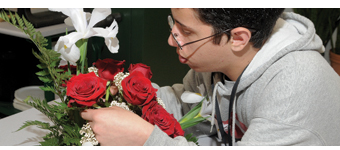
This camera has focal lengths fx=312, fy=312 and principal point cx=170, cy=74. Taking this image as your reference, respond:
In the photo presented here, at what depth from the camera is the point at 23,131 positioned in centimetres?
100

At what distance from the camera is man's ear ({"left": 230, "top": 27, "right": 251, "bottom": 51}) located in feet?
2.99

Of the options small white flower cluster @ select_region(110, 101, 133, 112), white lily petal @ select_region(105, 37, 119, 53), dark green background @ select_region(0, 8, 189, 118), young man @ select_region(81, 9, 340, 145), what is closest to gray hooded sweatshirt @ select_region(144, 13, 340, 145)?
young man @ select_region(81, 9, 340, 145)

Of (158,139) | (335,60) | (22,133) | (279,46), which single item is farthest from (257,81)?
→ (335,60)

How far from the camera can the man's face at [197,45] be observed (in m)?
0.92

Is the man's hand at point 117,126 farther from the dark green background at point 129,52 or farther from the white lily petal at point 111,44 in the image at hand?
the dark green background at point 129,52

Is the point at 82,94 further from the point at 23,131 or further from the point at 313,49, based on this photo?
the point at 313,49

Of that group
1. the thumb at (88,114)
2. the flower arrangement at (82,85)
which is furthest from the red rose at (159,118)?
the thumb at (88,114)

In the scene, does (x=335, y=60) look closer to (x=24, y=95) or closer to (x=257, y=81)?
(x=257, y=81)

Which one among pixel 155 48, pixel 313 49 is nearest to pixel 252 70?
pixel 313 49

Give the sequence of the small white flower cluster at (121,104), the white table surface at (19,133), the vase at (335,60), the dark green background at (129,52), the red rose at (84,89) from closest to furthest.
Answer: the red rose at (84,89)
the small white flower cluster at (121,104)
the white table surface at (19,133)
the dark green background at (129,52)
the vase at (335,60)

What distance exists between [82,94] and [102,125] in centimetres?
10

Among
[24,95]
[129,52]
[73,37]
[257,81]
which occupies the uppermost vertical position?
[73,37]

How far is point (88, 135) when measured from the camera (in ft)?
2.59

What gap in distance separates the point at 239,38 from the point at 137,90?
362 mm
